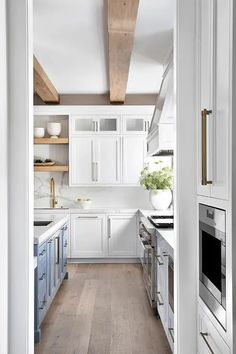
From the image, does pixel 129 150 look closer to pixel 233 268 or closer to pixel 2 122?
pixel 2 122

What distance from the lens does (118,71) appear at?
15.8 ft

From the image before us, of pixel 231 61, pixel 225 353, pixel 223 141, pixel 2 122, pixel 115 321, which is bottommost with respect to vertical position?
pixel 115 321

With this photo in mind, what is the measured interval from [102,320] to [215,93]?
109 inches

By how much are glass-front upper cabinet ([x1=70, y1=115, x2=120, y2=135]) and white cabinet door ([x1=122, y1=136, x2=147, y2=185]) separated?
28 cm

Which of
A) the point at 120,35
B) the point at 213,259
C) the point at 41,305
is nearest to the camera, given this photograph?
the point at 213,259

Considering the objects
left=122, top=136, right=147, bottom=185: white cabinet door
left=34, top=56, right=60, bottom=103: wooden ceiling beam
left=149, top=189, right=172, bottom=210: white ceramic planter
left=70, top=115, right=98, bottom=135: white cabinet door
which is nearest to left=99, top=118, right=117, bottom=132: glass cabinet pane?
left=70, top=115, right=98, bottom=135: white cabinet door

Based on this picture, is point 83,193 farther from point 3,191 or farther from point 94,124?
point 3,191

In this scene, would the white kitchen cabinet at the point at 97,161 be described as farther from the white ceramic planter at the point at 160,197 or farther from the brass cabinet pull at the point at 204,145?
the brass cabinet pull at the point at 204,145

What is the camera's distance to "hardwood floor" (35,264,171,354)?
10.5ft

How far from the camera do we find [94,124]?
673 cm

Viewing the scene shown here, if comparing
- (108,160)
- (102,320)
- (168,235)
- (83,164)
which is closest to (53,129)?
(83,164)

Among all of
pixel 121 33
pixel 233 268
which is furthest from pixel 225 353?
pixel 121 33

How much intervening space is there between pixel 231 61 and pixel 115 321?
2.93 m

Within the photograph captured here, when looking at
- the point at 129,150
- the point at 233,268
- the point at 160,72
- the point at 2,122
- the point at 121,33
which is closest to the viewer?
the point at 233,268
